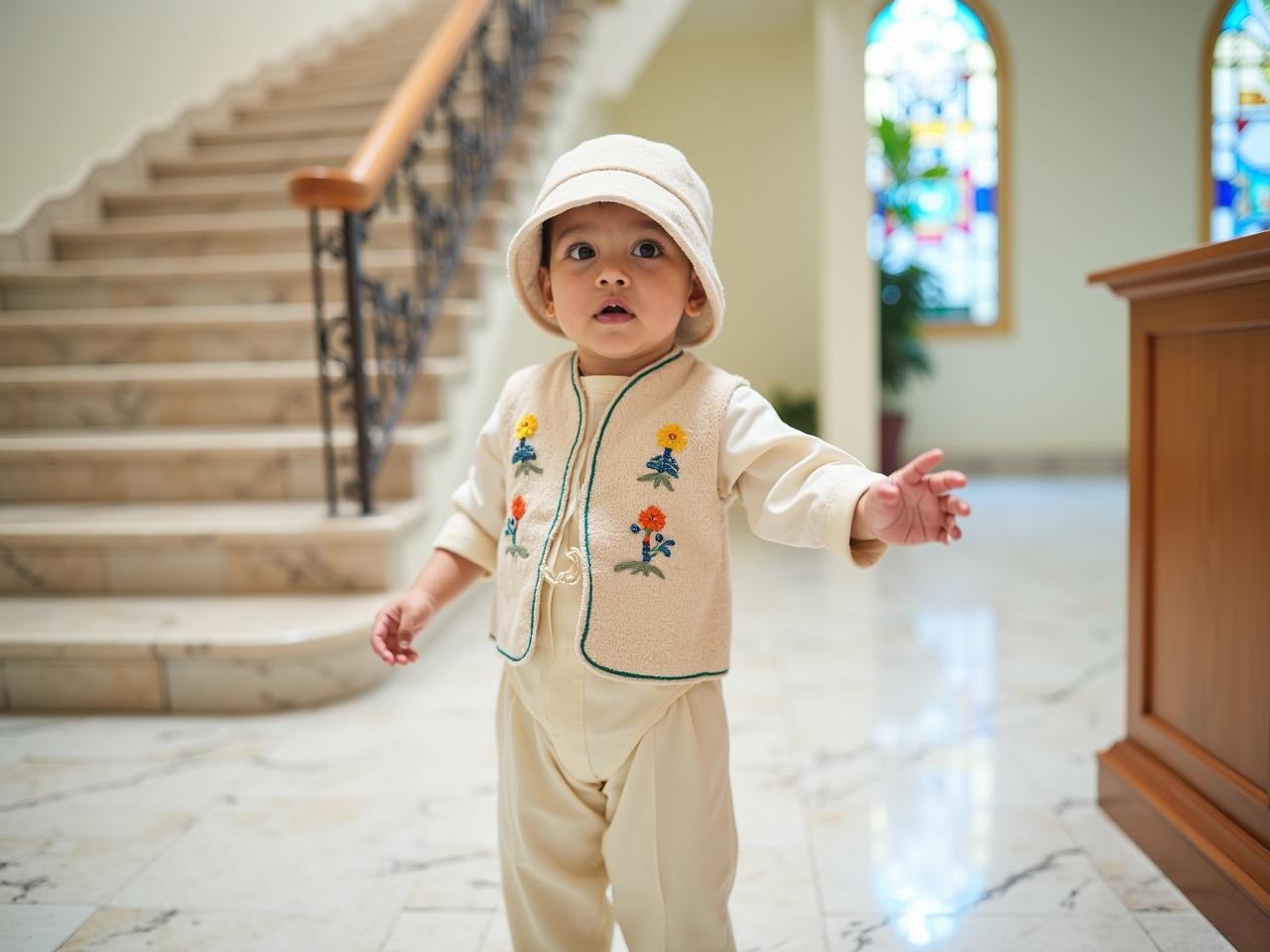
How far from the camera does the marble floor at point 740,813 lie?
1527mm

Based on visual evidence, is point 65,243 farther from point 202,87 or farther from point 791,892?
point 791,892

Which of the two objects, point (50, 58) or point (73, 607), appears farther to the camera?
point (50, 58)

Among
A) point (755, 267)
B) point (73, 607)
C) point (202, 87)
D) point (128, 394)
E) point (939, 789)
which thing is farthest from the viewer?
point (755, 267)

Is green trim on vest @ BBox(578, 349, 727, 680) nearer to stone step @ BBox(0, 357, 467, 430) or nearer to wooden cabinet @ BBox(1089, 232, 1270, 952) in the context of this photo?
wooden cabinet @ BBox(1089, 232, 1270, 952)

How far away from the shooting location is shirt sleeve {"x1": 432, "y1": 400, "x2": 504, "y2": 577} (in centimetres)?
131

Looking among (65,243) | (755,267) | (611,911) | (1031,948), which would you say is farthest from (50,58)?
(1031,948)

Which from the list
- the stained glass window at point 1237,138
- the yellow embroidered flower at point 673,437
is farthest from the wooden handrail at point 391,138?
the stained glass window at point 1237,138

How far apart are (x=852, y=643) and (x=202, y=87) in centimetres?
495

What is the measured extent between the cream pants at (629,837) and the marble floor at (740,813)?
31cm

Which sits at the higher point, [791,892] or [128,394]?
[128,394]

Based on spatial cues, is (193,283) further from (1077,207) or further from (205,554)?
(1077,207)

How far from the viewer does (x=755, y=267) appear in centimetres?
699

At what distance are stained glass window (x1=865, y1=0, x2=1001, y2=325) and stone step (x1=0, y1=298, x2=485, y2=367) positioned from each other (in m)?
4.64

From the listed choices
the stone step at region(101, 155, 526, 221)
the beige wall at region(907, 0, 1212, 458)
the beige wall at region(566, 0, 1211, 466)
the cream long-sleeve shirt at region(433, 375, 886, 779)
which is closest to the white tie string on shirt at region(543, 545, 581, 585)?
the cream long-sleeve shirt at region(433, 375, 886, 779)
